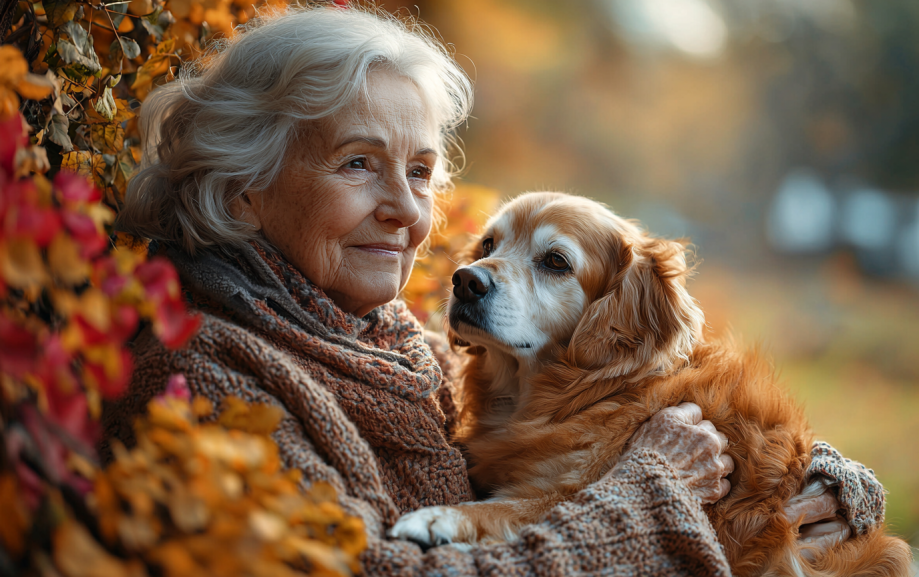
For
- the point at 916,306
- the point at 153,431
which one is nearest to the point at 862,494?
the point at 153,431

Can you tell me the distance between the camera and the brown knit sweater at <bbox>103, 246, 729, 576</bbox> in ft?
3.61

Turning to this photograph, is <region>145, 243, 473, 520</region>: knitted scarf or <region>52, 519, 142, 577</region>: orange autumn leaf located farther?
<region>145, 243, 473, 520</region>: knitted scarf

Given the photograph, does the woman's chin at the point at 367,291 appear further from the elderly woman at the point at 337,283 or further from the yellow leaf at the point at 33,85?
the yellow leaf at the point at 33,85

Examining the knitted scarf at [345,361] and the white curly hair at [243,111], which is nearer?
the knitted scarf at [345,361]

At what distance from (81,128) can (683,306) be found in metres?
1.53

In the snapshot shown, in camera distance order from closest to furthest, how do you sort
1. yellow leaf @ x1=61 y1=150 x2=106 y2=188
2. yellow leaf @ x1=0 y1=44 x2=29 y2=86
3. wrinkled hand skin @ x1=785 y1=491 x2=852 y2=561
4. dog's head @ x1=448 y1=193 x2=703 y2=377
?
yellow leaf @ x1=0 y1=44 x2=29 y2=86, yellow leaf @ x1=61 y1=150 x2=106 y2=188, wrinkled hand skin @ x1=785 y1=491 x2=852 y2=561, dog's head @ x1=448 y1=193 x2=703 y2=377

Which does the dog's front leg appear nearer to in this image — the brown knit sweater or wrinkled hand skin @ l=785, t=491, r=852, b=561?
the brown knit sweater

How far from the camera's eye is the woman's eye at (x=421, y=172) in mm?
1652

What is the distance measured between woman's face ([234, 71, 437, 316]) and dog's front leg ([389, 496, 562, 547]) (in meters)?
0.55

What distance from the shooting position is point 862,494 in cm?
143

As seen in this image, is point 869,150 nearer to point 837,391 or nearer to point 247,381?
point 837,391

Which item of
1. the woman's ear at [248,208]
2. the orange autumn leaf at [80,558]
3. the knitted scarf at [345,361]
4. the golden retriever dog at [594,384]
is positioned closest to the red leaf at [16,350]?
the orange autumn leaf at [80,558]

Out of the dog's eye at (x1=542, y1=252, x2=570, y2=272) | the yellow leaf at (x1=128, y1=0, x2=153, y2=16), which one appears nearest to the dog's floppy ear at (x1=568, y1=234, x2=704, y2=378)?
the dog's eye at (x1=542, y1=252, x2=570, y2=272)

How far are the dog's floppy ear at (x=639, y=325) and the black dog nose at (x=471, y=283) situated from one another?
28cm
